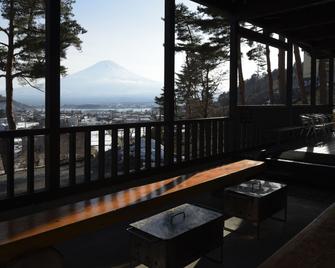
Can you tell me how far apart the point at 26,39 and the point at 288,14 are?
25.4ft

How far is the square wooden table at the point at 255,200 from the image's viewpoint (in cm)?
335

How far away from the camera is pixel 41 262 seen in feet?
6.49

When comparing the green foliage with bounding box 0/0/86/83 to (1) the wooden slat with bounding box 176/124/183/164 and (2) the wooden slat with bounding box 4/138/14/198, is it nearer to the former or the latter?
(1) the wooden slat with bounding box 176/124/183/164

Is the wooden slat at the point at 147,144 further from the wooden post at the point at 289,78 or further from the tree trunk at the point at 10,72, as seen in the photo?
the tree trunk at the point at 10,72

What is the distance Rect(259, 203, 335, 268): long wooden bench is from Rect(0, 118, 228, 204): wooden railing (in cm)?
263

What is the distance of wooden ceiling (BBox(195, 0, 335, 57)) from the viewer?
583 cm

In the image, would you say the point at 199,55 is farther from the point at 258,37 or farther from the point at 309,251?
the point at 309,251

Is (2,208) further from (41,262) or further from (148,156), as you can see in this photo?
(148,156)

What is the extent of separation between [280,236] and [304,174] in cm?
209

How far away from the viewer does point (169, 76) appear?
203 inches

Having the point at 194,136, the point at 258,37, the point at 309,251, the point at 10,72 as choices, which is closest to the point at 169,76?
the point at 194,136

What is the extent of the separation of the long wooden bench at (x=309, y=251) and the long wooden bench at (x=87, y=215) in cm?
106

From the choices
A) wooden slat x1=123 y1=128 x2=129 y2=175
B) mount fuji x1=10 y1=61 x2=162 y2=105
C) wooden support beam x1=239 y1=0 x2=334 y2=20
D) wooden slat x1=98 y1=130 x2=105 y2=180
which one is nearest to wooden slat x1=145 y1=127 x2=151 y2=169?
wooden slat x1=123 y1=128 x2=129 y2=175

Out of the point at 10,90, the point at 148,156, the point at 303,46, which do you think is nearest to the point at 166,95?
the point at 148,156
